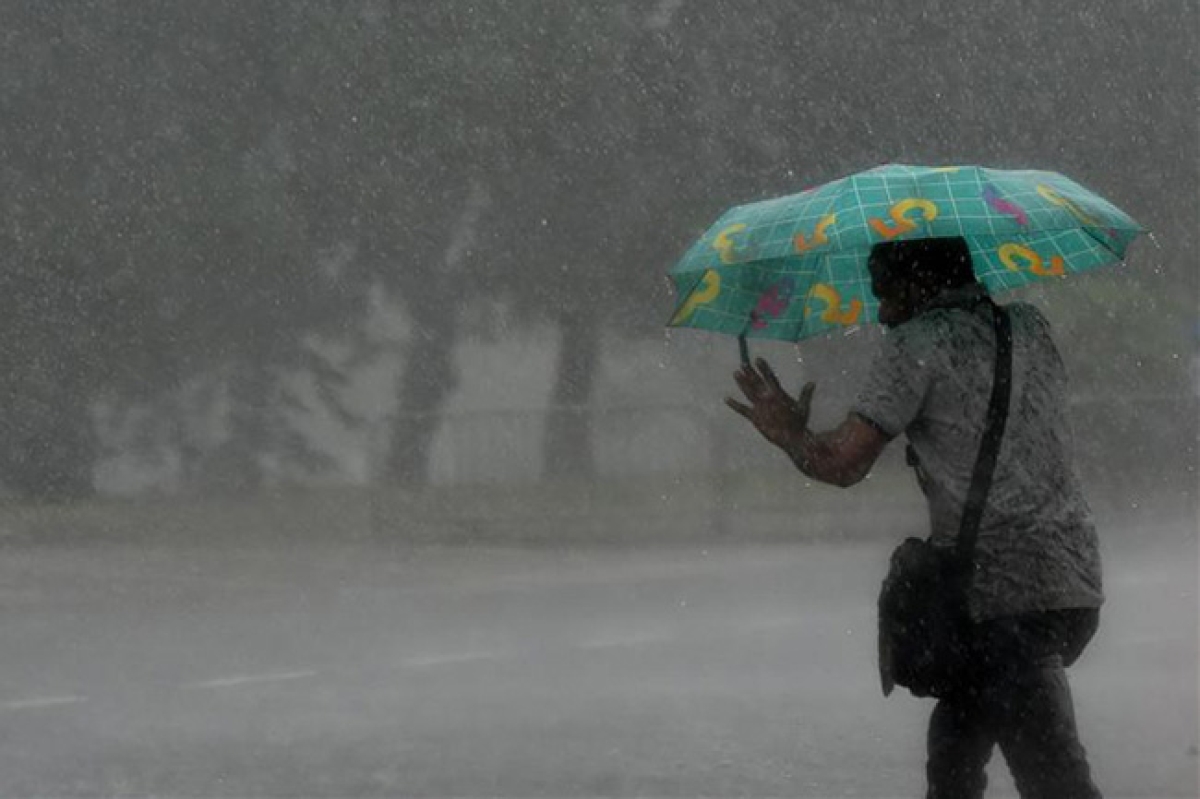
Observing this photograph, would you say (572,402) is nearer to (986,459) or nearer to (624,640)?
(624,640)

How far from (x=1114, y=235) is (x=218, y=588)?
1050 cm

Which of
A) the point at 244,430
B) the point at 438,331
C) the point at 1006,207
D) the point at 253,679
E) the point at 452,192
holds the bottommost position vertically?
the point at 244,430

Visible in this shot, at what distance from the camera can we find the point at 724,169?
25.3 m

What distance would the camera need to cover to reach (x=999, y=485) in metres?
4.74

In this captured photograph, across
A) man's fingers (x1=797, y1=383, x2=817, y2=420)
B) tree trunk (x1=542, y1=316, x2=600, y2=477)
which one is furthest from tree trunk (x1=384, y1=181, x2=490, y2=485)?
man's fingers (x1=797, y1=383, x2=817, y2=420)

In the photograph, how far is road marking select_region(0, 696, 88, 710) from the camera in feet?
31.6

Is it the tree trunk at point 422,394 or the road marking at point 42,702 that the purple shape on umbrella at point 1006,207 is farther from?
the tree trunk at point 422,394

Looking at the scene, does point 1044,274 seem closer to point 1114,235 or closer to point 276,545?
point 1114,235

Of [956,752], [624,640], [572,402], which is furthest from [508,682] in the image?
[572,402]

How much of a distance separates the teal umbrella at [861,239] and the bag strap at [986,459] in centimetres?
27

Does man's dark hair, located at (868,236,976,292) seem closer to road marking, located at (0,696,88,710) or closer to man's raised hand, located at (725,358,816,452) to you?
man's raised hand, located at (725,358,816,452)

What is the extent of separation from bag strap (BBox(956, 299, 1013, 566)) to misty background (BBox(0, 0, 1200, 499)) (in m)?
19.0

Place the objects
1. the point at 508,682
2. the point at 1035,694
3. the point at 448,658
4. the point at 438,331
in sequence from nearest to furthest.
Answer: the point at 1035,694 < the point at 508,682 < the point at 448,658 < the point at 438,331

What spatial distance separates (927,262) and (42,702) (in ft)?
18.4
